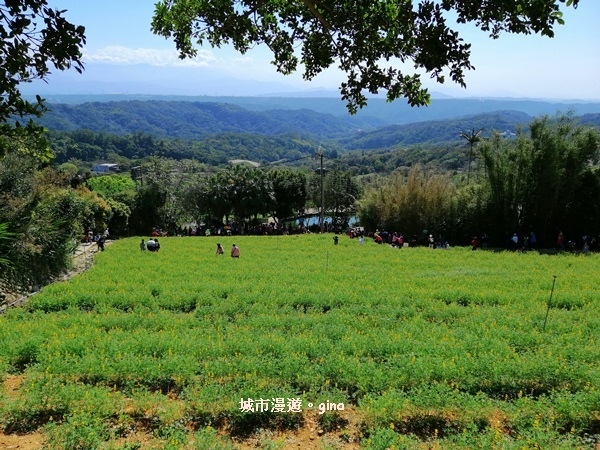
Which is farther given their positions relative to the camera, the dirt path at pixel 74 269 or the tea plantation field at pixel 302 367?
the dirt path at pixel 74 269

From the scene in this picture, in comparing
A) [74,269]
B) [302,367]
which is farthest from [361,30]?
[74,269]

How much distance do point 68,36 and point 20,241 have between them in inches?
602

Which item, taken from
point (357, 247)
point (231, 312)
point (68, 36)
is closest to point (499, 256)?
point (357, 247)

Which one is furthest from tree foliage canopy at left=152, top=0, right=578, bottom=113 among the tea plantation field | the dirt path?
the dirt path

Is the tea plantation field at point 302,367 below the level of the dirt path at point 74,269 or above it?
above

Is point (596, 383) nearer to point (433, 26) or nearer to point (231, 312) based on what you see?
point (433, 26)

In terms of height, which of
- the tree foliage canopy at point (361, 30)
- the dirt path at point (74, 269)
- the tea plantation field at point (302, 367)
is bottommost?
the dirt path at point (74, 269)

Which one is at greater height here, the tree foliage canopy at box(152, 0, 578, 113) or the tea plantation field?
the tree foliage canopy at box(152, 0, 578, 113)

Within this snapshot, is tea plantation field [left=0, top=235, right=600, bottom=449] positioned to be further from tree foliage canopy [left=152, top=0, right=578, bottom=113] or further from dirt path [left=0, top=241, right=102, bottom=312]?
tree foliage canopy [left=152, top=0, right=578, bottom=113]

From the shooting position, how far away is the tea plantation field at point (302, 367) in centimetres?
657

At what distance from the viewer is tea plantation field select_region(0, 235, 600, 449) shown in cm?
657

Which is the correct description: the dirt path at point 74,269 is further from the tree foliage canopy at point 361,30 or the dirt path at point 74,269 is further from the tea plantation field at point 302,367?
the tree foliage canopy at point 361,30

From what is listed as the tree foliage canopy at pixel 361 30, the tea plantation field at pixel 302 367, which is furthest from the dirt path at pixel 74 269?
the tree foliage canopy at pixel 361 30

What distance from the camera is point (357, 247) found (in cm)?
3095
